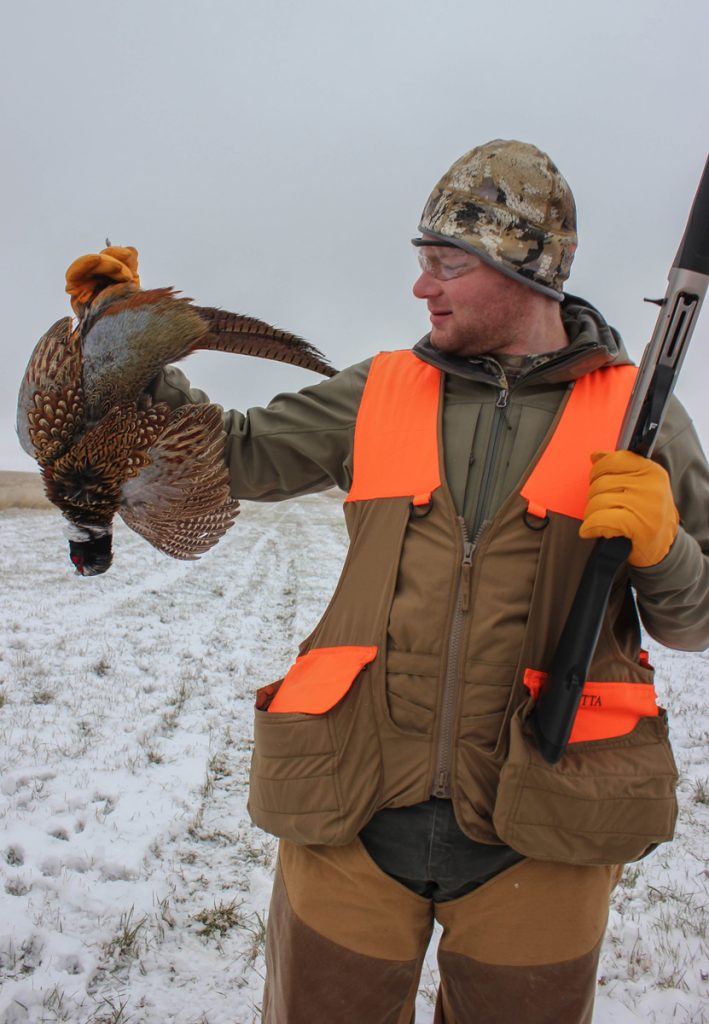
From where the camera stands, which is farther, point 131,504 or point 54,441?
Result: point 131,504

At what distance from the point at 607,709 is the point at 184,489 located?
4.44 feet

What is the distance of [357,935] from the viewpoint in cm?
182

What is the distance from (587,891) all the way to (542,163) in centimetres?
203

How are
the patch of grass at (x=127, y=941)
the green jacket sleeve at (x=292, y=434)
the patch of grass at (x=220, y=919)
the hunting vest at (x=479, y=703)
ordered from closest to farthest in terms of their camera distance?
the hunting vest at (x=479, y=703)
the green jacket sleeve at (x=292, y=434)
the patch of grass at (x=127, y=941)
the patch of grass at (x=220, y=919)

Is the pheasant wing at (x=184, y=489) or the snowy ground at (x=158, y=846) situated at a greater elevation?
the pheasant wing at (x=184, y=489)

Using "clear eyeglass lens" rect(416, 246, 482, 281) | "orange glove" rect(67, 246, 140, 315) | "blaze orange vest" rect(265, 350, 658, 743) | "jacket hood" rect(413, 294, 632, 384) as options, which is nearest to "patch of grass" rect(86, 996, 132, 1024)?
"blaze orange vest" rect(265, 350, 658, 743)

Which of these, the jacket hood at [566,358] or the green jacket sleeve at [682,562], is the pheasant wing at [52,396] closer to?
the jacket hood at [566,358]

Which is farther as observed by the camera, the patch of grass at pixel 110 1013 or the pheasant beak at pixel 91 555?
the patch of grass at pixel 110 1013

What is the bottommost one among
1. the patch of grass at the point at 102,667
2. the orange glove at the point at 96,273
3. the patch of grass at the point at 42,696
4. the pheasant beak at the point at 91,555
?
the patch of grass at the point at 102,667

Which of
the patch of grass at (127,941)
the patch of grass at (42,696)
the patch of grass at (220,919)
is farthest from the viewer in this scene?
the patch of grass at (42,696)

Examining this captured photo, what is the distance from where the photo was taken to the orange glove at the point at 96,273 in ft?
6.22

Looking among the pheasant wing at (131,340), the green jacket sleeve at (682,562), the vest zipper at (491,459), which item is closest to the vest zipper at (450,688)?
the vest zipper at (491,459)

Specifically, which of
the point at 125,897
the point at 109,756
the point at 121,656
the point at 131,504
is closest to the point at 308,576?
the point at 121,656

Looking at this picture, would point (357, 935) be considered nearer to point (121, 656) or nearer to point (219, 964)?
point (219, 964)
